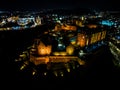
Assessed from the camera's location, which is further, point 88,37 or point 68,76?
point 88,37

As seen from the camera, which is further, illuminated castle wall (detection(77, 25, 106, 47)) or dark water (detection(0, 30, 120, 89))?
illuminated castle wall (detection(77, 25, 106, 47))

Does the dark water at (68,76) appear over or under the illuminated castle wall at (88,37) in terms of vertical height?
under

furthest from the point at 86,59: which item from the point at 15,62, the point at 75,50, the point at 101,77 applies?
the point at 15,62

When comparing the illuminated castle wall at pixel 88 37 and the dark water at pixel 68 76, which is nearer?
the dark water at pixel 68 76

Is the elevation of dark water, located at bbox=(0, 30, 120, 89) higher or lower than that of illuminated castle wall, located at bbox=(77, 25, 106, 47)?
lower

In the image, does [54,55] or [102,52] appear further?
[102,52]

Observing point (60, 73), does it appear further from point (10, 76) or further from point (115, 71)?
point (115, 71)

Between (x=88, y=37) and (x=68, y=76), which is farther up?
(x=88, y=37)

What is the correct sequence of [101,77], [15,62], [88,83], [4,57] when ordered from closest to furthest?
[88,83], [101,77], [15,62], [4,57]
